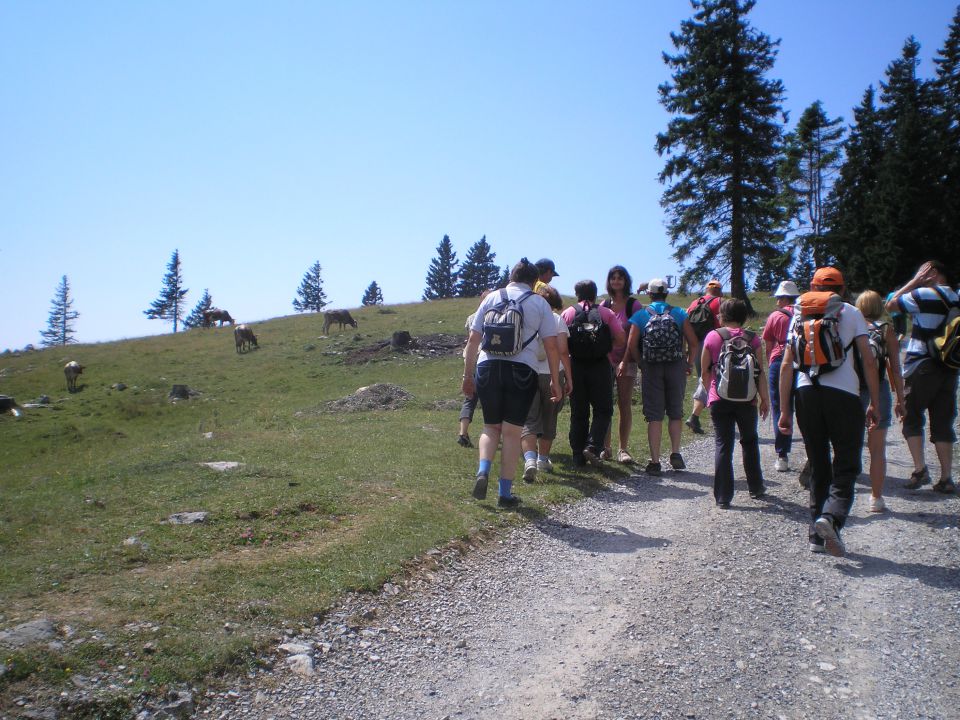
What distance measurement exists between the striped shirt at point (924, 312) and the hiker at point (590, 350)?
280 centimetres

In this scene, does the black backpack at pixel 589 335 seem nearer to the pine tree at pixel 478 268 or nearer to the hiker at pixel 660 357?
the hiker at pixel 660 357

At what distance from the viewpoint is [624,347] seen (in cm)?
828

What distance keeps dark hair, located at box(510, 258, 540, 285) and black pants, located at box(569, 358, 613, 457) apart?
1718 mm

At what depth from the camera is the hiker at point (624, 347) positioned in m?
8.23

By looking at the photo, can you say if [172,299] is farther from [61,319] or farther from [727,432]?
[727,432]

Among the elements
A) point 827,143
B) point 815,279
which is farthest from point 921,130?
point 815,279

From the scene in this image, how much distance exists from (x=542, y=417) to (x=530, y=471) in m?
0.69

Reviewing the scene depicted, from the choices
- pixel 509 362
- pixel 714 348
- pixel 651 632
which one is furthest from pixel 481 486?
pixel 714 348

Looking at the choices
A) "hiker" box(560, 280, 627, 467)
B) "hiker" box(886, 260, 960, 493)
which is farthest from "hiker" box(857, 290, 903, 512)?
"hiker" box(560, 280, 627, 467)

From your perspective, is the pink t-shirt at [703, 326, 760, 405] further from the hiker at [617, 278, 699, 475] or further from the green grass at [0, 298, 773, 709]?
the green grass at [0, 298, 773, 709]

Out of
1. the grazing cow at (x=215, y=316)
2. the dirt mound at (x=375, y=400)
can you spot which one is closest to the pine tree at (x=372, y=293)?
the grazing cow at (x=215, y=316)

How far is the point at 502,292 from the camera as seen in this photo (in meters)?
6.42

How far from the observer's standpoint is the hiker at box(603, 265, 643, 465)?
8.23 metres

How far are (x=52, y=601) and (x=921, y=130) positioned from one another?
4829 centimetres
